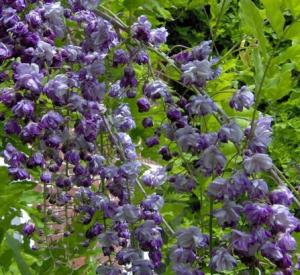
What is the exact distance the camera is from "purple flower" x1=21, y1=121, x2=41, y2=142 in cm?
124

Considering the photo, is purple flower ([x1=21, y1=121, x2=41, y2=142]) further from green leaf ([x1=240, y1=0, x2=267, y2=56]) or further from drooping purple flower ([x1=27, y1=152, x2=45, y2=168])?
green leaf ([x1=240, y1=0, x2=267, y2=56])

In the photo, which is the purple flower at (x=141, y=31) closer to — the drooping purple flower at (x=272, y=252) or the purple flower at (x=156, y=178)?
the purple flower at (x=156, y=178)

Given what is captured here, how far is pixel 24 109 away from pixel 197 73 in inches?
13.0

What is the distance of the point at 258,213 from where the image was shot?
1183 millimetres

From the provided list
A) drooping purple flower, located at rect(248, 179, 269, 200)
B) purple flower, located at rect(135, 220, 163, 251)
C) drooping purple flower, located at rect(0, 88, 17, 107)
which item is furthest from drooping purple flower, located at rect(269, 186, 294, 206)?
drooping purple flower, located at rect(0, 88, 17, 107)

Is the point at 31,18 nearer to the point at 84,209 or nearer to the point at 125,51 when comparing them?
the point at 125,51

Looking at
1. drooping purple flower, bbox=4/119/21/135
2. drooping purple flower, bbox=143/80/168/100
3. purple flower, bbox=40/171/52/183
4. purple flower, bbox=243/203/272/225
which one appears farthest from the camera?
purple flower, bbox=40/171/52/183

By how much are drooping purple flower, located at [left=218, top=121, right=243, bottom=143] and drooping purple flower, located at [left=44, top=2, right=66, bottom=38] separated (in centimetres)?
35

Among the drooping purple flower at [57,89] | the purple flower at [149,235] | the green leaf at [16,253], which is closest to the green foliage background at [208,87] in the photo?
the green leaf at [16,253]

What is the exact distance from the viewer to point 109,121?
61.9 inches

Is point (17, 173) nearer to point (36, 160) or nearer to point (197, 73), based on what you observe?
point (36, 160)

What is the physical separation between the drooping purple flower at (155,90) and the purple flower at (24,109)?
262mm

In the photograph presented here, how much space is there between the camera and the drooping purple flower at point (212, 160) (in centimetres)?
129

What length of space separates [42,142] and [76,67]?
0.25 meters
